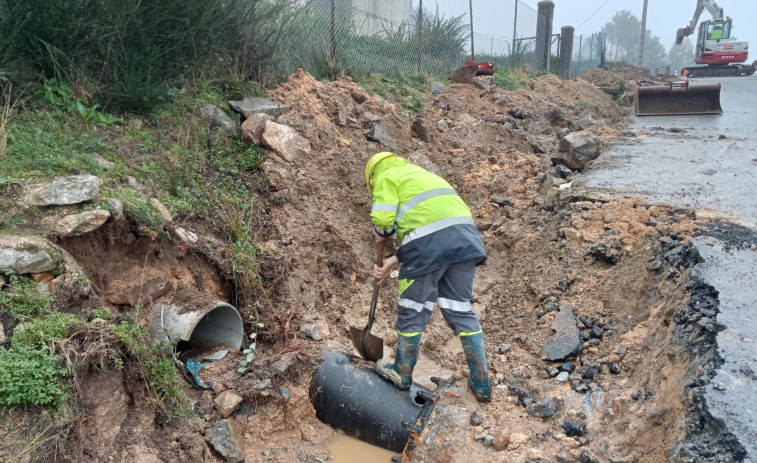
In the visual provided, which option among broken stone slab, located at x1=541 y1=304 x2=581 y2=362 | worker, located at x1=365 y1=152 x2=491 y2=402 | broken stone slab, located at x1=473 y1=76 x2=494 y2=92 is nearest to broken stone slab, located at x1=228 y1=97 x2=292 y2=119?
worker, located at x1=365 y1=152 x2=491 y2=402

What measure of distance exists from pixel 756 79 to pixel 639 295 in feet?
62.2

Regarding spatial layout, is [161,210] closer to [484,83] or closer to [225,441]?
[225,441]

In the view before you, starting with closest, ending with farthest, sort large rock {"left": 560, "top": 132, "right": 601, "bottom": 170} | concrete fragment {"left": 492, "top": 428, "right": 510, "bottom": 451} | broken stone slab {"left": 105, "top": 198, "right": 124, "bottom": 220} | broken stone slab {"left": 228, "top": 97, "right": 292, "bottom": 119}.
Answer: concrete fragment {"left": 492, "top": 428, "right": 510, "bottom": 451}
broken stone slab {"left": 105, "top": 198, "right": 124, "bottom": 220}
broken stone slab {"left": 228, "top": 97, "right": 292, "bottom": 119}
large rock {"left": 560, "top": 132, "right": 601, "bottom": 170}

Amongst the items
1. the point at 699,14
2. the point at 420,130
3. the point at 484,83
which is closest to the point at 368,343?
the point at 420,130

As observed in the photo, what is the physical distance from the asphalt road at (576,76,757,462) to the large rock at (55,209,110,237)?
3575 millimetres

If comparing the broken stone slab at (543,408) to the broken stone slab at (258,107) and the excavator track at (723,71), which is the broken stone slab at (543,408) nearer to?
the broken stone slab at (258,107)

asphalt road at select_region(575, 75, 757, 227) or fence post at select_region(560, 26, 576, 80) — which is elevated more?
fence post at select_region(560, 26, 576, 80)

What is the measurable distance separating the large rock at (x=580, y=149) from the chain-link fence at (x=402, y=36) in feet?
10.7

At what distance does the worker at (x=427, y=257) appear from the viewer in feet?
10.0

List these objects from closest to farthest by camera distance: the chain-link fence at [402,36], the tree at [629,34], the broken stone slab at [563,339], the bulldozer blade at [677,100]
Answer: the broken stone slab at [563,339]
the chain-link fence at [402,36]
the bulldozer blade at [677,100]
the tree at [629,34]

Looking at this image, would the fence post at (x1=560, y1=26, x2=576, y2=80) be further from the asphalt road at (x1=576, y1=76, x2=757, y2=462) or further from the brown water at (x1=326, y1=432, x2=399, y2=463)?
the brown water at (x1=326, y1=432, x2=399, y2=463)

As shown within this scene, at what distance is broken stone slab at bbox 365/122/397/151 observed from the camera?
19.5ft

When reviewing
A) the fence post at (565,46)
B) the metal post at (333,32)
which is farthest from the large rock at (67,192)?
the fence post at (565,46)

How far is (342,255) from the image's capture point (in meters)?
4.79
